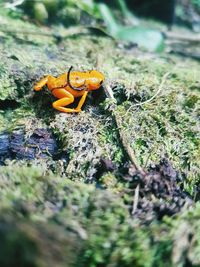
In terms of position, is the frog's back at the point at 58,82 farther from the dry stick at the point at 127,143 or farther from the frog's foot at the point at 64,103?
the dry stick at the point at 127,143

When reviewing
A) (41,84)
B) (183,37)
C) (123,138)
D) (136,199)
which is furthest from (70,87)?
(183,37)

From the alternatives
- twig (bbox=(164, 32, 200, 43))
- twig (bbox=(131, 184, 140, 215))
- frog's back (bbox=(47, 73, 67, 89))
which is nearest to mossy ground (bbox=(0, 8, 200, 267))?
twig (bbox=(131, 184, 140, 215))

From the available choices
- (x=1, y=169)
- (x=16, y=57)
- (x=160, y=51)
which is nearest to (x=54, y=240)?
(x=1, y=169)

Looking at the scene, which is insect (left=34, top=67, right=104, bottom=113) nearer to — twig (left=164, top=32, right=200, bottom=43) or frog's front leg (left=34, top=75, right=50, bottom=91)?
frog's front leg (left=34, top=75, right=50, bottom=91)

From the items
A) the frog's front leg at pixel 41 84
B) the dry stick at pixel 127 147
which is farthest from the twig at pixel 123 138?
the frog's front leg at pixel 41 84

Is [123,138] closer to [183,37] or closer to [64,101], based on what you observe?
[64,101]

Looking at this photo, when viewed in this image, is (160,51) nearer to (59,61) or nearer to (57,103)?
(59,61)
